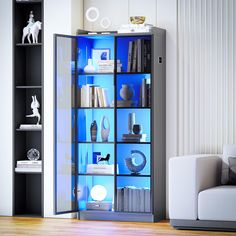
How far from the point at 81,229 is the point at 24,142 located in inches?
63.6

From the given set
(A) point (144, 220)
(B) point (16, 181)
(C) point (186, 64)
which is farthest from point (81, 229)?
(C) point (186, 64)

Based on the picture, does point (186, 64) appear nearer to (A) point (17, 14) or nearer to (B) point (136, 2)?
(B) point (136, 2)

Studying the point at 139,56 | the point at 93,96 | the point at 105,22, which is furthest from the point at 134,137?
the point at 105,22

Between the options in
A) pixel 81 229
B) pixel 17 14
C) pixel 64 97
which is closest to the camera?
pixel 81 229

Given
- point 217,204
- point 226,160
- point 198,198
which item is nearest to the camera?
point 217,204

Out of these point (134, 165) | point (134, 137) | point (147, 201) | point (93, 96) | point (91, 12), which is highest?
point (91, 12)

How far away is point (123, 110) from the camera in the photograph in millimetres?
8047

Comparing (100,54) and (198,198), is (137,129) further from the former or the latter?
(198,198)

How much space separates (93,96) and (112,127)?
409 mm

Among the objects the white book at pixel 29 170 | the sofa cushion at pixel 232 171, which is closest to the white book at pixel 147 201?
the sofa cushion at pixel 232 171

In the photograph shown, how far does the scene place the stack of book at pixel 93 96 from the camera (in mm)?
8047

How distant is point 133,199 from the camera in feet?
25.8

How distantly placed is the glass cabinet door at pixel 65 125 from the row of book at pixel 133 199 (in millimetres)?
513

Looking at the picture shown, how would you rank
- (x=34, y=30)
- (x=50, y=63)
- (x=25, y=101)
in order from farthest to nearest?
(x=25, y=101) < (x=34, y=30) < (x=50, y=63)
